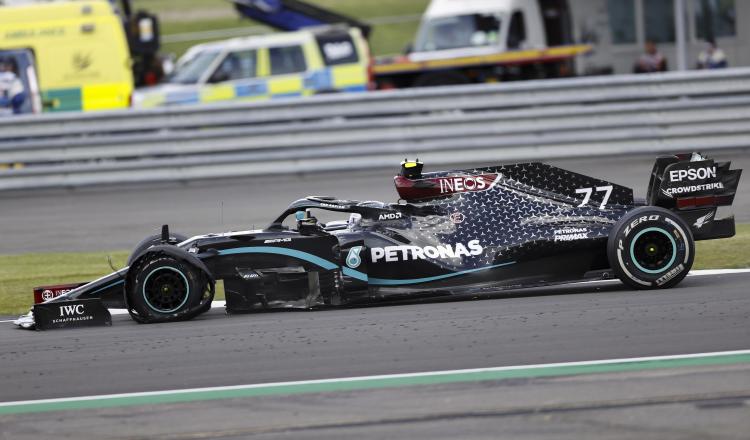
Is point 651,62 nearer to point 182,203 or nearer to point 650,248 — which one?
point 182,203

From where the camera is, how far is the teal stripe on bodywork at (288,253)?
798cm

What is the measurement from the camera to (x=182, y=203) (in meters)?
14.9

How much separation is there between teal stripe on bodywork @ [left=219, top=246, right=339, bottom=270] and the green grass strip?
1862 millimetres

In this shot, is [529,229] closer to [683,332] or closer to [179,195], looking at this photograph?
[683,332]

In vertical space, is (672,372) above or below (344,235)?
below

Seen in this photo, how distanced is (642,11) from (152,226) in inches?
727

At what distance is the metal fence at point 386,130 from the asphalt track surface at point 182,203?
0.24 m

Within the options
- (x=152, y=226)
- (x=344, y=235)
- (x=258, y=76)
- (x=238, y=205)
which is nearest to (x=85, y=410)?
(x=344, y=235)

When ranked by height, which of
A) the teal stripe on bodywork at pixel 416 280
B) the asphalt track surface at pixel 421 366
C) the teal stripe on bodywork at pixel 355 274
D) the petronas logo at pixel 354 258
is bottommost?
the asphalt track surface at pixel 421 366

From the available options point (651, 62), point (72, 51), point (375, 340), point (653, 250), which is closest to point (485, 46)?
point (651, 62)

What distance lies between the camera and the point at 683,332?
6.77 meters

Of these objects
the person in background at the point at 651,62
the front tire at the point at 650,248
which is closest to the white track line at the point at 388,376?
the front tire at the point at 650,248

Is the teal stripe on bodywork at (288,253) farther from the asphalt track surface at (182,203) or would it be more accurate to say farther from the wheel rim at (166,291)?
the asphalt track surface at (182,203)

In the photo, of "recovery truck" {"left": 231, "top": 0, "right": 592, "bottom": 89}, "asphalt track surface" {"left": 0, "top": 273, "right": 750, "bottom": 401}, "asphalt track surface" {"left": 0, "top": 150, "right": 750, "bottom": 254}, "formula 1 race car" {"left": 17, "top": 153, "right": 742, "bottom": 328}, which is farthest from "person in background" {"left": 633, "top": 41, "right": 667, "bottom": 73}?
"formula 1 race car" {"left": 17, "top": 153, "right": 742, "bottom": 328}
